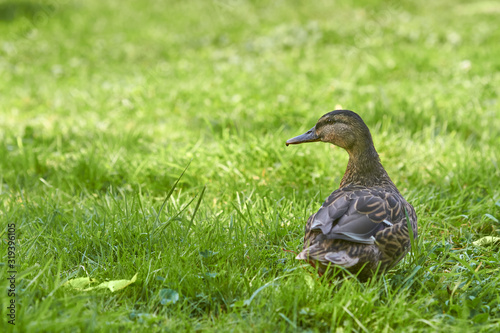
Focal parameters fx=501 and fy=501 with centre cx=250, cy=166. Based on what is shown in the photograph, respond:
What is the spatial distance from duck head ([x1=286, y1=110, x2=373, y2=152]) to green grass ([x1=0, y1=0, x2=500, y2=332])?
0.56 m

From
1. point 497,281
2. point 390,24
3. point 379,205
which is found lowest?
point 497,281

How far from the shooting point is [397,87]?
21.2 feet

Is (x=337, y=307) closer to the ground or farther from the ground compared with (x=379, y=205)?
closer to the ground

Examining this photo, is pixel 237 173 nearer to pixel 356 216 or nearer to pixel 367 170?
pixel 367 170

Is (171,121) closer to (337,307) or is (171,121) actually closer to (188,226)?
(188,226)

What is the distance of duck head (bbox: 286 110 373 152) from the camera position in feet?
10.3

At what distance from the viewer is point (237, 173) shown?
4055 mm

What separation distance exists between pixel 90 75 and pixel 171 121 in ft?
10.5

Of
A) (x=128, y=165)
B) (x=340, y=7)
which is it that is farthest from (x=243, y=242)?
(x=340, y=7)

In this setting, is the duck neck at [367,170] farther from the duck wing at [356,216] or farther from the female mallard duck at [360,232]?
the duck wing at [356,216]

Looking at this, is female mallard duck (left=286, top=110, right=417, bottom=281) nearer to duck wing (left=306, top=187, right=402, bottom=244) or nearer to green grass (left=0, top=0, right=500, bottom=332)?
duck wing (left=306, top=187, right=402, bottom=244)

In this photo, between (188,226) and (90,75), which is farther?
(90,75)

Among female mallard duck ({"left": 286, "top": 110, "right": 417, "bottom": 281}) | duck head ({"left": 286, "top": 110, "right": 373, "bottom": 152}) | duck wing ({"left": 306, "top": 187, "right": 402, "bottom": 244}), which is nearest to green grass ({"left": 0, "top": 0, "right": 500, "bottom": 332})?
female mallard duck ({"left": 286, "top": 110, "right": 417, "bottom": 281})

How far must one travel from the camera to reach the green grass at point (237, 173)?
7.69 ft
